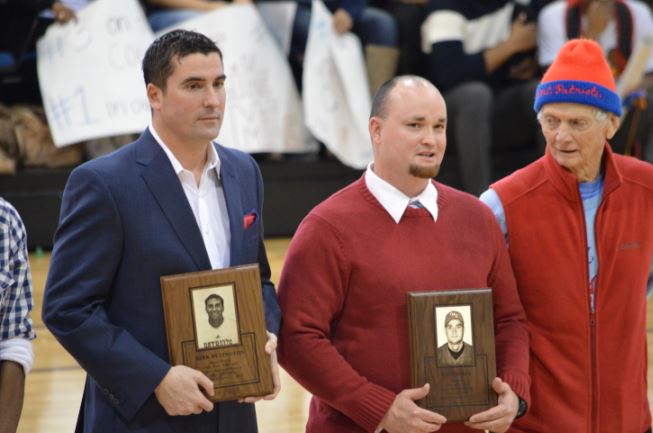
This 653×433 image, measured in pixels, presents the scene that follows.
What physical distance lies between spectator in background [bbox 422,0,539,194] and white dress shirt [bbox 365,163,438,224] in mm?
3876

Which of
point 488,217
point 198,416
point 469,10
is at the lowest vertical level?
point 198,416

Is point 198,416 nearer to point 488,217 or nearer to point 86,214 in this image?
point 86,214

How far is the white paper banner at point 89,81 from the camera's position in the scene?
635 cm

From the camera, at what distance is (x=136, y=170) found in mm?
2600

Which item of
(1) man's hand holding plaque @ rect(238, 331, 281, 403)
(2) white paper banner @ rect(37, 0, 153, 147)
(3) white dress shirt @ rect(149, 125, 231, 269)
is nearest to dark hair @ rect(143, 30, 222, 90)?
(3) white dress shirt @ rect(149, 125, 231, 269)

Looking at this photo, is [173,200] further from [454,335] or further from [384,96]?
[454,335]

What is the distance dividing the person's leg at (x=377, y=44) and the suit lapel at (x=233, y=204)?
415cm

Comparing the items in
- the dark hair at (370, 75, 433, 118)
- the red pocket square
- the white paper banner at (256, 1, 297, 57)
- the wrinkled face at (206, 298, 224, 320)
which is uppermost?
the white paper banner at (256, 1, 297, 57)

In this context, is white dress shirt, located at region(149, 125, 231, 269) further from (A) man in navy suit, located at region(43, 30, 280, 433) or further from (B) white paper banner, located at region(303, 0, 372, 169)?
(B) white paper banner, located at region(303, 0, 372, 169)

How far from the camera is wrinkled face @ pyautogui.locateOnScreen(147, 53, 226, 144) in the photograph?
2590 millimetres

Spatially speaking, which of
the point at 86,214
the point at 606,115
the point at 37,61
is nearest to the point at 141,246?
the point at 86,214

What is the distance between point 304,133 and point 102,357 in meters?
4.46

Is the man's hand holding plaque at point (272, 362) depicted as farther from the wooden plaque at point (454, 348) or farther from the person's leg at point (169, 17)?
the person's leg at point (169, 17)

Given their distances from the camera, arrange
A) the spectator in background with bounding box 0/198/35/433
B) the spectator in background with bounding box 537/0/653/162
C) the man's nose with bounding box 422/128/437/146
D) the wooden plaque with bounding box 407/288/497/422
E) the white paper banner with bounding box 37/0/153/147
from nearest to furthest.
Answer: the spectator in background with bounding box 0/198/35/433 < the wooden plaque with bounding box 407/288/497/422 < the man's nose with bounding box 422/128/437/146 < the white paper banner with bounding box 37/0/153/147 < the spectator in background with bounding box 537/0/653/162
